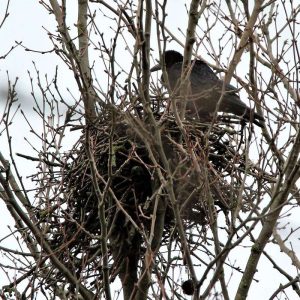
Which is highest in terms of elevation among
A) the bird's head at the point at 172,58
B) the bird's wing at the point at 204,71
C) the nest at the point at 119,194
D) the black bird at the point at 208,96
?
the bird's head at the point at 172,58

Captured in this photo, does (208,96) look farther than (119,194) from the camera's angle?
Yes

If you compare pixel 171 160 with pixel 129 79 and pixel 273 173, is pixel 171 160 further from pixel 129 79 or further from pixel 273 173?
pixel 129 79

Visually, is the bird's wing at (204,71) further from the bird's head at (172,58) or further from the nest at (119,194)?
the nest at (119,194)

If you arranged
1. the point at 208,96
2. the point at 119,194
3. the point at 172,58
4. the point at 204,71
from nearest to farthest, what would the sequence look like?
1. the point at 119,194
2. the point at 208,96
3. the point at 204,71
4. the point at 172,58

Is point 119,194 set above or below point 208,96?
below

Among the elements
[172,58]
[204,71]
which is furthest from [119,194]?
[172,58]

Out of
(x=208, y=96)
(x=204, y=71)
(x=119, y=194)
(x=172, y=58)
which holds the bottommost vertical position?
(x=119, y=194)

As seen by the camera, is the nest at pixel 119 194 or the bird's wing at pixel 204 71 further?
the bird's wing at pixel 204 71

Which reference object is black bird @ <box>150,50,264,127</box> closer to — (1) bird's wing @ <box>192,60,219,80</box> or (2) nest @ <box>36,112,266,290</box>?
(1) bird's wing @ <box>192,60,219,80</box>

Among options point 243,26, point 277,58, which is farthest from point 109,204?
point 243,26

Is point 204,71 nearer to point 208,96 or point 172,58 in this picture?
point 172,58

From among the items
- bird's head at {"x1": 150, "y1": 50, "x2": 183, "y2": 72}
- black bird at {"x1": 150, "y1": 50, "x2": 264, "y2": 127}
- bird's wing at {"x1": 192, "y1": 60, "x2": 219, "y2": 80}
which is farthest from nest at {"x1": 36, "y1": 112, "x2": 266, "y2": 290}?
bird's head at {"x1": 150, "y1": 50, "x2": 183, "y2": 72}

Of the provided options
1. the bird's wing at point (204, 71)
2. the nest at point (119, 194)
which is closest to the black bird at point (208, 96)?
the bird's wing at point (204, 71)

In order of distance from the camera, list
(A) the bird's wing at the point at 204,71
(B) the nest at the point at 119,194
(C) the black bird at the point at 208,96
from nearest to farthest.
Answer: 1. (B) the nest at the point at 119,194
2. (C) the black bird at the point at 208,96
3. (A) the bird's wing at the point at 204,71
